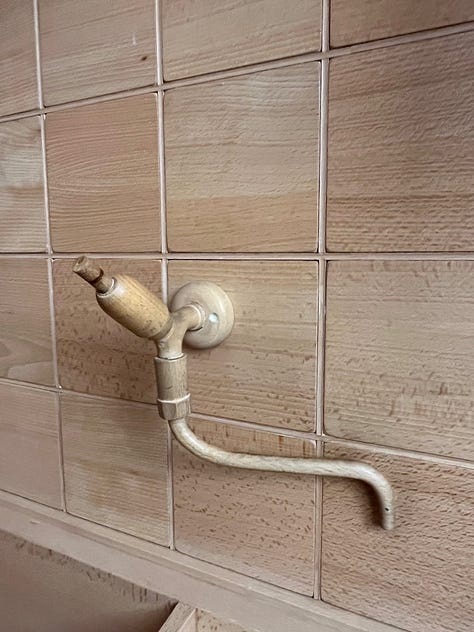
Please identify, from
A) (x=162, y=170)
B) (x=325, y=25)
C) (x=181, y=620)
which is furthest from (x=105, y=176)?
(x=181, y=620)

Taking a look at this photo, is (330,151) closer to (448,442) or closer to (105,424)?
(448,442)

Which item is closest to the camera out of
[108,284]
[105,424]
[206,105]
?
[108,284]

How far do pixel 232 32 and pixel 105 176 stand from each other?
225 mm

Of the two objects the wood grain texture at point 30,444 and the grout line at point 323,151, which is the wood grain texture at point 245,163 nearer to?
the grout line at point 323,151

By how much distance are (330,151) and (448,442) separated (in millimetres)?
303

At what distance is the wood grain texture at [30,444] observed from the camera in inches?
27.9

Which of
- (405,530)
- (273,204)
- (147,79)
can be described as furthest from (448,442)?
(147,79)

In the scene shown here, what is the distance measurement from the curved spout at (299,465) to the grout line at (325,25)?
0.40 meters

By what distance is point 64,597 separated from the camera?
0.69 m

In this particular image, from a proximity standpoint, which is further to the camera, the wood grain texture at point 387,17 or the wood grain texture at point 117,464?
the wood grain texture at point 117,464

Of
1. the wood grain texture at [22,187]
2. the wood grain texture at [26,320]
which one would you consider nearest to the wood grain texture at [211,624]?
the wood grain texture at [26,320]

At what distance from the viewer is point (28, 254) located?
2.25 feet

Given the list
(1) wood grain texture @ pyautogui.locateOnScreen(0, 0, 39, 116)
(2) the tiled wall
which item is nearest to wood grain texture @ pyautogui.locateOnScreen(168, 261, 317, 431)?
(2) the tiled wall

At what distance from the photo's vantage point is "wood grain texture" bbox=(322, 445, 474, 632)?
18.6 inches
